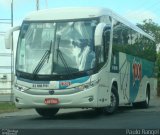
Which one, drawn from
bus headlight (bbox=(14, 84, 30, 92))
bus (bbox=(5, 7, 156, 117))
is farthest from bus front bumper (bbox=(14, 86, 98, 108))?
bus headlight (bbox=(14, 84, 30, 92))

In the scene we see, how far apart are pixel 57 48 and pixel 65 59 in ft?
1.44

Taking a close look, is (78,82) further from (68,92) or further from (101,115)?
Result: (101,115)

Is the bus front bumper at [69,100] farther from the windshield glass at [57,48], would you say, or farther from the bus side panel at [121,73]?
the bus side panel at [121,73]

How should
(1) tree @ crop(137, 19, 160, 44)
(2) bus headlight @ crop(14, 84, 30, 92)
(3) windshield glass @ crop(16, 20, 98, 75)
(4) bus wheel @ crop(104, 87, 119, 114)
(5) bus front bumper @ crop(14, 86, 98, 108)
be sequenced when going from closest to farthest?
(5) bus front bumper @ crop(14, 86, 98, 108)
(3) windshield glass @ crop(16, 20, 98, 75)
(2) bus headlight @ crop(14, 84, 30, 92)
(4) bus wheel @ crop(104, 87, 119, 114)
(1) tree @ crop(137, 19, 160, 44)

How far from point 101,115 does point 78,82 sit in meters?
2.82

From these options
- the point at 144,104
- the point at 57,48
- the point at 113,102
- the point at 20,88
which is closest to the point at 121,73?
the point at 113,102

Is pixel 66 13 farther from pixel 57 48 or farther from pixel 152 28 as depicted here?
pixel 152 28

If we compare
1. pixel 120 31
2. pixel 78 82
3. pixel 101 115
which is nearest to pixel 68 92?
pixel 78 82

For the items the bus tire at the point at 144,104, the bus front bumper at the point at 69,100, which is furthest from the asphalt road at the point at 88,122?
the bus tire at the point at 144,104

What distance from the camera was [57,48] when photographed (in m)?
16.8

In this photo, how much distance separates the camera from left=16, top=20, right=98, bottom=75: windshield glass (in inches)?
653

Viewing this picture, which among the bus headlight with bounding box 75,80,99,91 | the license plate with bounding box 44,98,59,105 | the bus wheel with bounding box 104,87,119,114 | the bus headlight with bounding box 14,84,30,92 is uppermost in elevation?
the bus headlight with bounding box 75,80,99,91

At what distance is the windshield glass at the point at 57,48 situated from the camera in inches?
653

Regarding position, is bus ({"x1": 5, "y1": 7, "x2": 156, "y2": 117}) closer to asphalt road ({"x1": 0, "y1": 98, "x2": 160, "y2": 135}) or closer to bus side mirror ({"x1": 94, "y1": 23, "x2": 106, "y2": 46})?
bus side mirror ({"x1": 94, "y1": 23, "x2": 106, "y2": 46})
